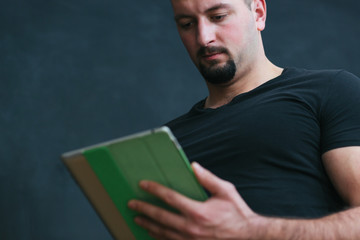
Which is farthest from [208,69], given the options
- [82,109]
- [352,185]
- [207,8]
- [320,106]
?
[82,109]

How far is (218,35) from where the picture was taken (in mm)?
1152

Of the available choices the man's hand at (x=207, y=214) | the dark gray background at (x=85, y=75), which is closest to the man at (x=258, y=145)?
the man's hand at (x=207, y=214)

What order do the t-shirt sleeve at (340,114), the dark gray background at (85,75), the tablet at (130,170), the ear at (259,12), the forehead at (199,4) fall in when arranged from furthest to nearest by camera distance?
the dark gray background at (85,75) < the ear at (259,12) < the forehead at (199,4) < the t-shirt sleeve at (340,114) < the tablet at (130,170)

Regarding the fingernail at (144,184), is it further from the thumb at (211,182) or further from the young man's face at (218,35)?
the young man's face at (218,35)

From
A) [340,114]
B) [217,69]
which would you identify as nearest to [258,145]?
[340,114]

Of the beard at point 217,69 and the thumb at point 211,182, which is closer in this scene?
the thumb at point 211,182

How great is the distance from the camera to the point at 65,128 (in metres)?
2.21

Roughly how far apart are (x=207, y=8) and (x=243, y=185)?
1.42ft

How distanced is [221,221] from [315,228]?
0.19 meters

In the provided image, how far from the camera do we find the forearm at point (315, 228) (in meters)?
0.76

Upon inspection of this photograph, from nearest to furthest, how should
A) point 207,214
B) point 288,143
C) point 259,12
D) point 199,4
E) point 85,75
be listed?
point 207,214
point 288,143
point 199,4
point 259,12
point 85,75

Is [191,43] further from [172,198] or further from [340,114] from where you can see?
[172,198]

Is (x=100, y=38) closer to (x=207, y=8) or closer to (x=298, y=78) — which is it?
(x=207, y=8)

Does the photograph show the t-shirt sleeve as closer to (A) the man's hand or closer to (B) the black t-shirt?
(B) the black t-shirt
